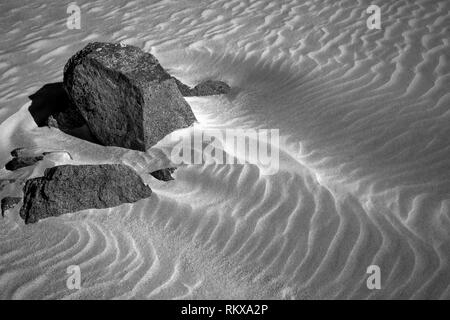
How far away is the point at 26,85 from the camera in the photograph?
5.77 metres

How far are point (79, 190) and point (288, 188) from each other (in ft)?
6.31

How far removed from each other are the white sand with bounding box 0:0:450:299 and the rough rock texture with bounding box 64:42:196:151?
8.8 inches

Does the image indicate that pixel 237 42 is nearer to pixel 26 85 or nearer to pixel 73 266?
pixel 26 85

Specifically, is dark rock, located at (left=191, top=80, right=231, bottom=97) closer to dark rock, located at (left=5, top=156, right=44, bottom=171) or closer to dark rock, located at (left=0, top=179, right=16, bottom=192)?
dark rock, located at (left=5, top=156, right=44, bottom=171)

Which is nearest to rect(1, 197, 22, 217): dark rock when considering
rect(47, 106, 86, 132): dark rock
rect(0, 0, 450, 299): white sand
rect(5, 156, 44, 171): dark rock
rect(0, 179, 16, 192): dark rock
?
rect(0, 0, 450, 299): white sand

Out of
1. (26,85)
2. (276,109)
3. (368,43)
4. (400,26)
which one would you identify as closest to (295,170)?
(276,109)

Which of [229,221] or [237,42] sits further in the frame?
[237,42]

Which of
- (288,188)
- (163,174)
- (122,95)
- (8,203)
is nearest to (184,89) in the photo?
(122,95)

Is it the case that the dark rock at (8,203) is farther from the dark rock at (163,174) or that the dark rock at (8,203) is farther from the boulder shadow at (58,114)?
the dark rock at (163,174)

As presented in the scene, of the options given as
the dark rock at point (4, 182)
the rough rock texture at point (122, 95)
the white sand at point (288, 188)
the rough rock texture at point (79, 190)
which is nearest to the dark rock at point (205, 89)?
the white sand at point (288, 188)

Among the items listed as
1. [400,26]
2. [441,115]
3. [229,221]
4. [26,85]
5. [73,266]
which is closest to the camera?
[73,266]

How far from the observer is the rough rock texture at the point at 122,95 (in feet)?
13.6

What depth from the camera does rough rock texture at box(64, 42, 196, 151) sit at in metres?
4.14
